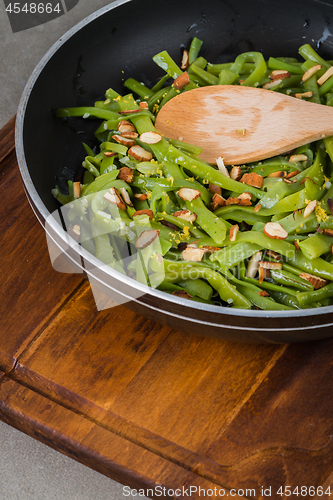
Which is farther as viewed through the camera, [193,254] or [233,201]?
[233,201]

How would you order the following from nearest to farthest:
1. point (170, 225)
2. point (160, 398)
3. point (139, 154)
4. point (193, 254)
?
point (160, 398), point (193, 254), point (170, 225), point (139, 154)

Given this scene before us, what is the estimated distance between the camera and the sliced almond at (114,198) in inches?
54.1

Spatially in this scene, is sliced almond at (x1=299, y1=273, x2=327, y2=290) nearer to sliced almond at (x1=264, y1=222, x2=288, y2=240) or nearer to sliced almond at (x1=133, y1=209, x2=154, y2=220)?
sliced almond at (x1=264, y1=222, x2=288, y2=240)

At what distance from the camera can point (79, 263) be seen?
1.13 m

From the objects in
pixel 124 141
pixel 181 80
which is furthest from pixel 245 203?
pixel 181 80

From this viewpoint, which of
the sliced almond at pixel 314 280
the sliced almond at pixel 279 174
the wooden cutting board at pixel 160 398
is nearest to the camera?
the wooden cutting board at pixel 160 398

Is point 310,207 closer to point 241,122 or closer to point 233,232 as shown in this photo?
point 233,232

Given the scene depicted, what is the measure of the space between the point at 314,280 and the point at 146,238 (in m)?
0.48

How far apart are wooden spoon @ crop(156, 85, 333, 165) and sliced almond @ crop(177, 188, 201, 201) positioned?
222 mm

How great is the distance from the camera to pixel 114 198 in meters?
1.38

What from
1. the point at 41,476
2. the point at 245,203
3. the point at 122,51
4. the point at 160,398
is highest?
the point at 122,51

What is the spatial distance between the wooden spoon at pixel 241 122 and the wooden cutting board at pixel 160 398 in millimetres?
648

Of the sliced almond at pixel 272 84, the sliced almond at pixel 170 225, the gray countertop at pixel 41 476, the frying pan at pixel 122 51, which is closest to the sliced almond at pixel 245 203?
the sliced almond at pixel 170 225

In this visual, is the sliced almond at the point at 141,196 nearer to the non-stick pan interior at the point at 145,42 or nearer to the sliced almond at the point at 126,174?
the sliced almond at the point at 126,174
